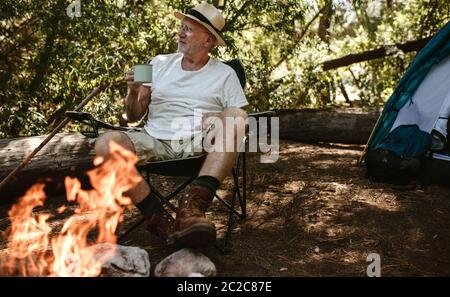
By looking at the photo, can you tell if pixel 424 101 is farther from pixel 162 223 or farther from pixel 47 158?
pixel 47 158

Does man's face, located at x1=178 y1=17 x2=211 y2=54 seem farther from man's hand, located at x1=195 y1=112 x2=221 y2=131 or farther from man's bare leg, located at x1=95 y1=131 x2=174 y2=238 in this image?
man's bare leg, located at x1=95 y1=131 x2=174 y2=238

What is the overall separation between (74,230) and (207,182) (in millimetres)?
1169

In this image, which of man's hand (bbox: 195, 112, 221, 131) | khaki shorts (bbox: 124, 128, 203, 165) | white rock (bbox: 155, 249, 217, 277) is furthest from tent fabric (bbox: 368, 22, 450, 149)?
white rock (bbox: 155, 249, 217, 277)

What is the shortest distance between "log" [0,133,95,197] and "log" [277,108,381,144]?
9.72ft

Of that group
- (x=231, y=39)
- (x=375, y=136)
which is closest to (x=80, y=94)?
(x=231, y=39)

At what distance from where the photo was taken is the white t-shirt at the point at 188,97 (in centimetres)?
299

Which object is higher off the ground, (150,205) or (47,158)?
(47,158)

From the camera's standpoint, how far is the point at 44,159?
363cm

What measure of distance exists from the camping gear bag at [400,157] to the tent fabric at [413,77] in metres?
0.31

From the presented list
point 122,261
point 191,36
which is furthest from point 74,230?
point 191,36

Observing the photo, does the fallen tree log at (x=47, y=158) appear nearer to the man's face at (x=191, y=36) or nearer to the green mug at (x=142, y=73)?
the green mug at (x=142, y=73)

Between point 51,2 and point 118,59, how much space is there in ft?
3.00

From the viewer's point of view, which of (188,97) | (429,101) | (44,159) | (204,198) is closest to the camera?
(204,198)

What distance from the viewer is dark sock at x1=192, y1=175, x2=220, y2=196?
8.05ft
